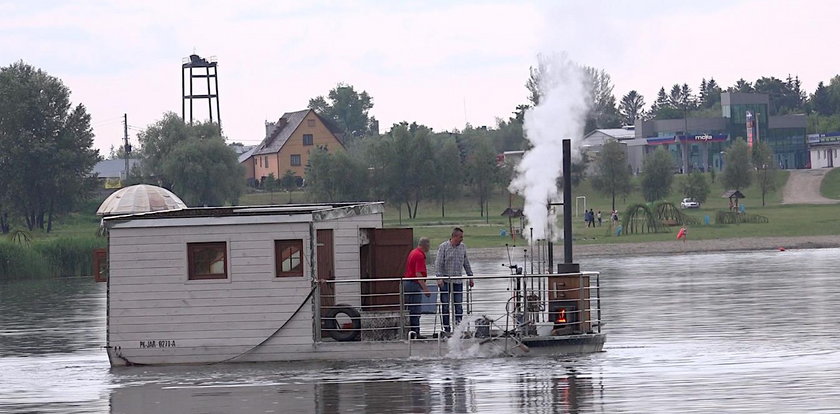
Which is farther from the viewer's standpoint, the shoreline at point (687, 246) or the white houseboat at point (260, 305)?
the shoreline at point (687, 246)

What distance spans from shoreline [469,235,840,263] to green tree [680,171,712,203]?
29.1m

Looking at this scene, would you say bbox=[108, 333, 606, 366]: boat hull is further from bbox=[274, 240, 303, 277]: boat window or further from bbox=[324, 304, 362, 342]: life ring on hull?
bbox=[274, 240, 303, 277]: boat window

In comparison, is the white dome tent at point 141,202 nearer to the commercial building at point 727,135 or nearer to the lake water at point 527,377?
the lake water at point 527,377

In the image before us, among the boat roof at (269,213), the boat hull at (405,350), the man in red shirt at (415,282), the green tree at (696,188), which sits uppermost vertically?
the green tree at (696,188)

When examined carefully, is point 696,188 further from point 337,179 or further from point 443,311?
point 443,311

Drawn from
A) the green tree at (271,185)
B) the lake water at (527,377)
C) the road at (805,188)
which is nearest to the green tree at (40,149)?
the green tree at (271,185)

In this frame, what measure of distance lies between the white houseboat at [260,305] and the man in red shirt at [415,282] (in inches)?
8.3

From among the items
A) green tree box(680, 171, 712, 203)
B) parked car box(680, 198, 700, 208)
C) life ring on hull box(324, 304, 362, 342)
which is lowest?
life ring on hull box(324, 304, 362, 342)

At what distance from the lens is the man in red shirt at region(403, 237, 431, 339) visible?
24.4 metres

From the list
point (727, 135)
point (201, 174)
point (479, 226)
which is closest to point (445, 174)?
point (201, 174)

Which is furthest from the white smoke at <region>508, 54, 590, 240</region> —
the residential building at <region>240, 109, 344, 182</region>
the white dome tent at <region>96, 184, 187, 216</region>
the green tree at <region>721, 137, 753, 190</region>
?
the residential building at <region>240, 109, 344, 182</region>

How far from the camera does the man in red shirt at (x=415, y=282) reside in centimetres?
2441

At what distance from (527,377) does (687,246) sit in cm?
5285

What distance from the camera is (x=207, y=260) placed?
24.7 metres
